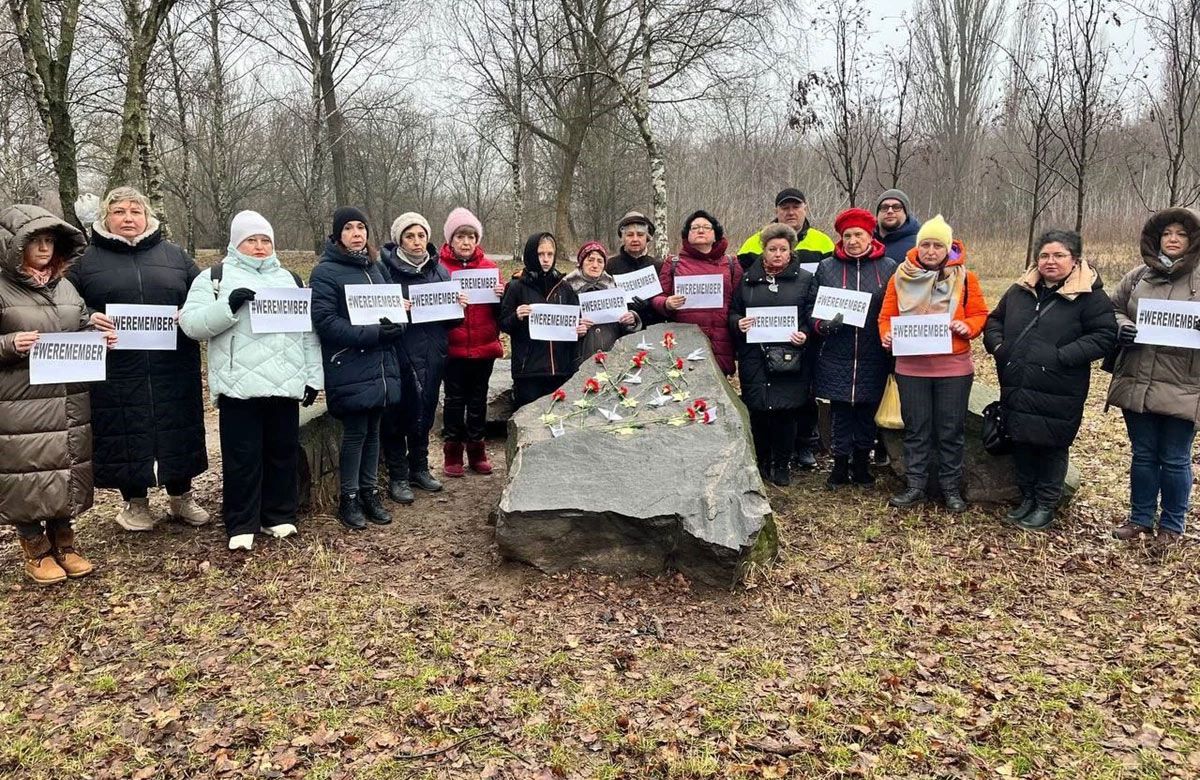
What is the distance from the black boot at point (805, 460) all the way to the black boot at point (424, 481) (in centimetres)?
325

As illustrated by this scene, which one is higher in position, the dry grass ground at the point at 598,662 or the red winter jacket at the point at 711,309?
the red winter jacket at the point at 711,309

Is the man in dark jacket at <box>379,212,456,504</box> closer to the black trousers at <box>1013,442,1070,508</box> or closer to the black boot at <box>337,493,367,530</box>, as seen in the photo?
the black boot at <box>337,493,367,530</box>

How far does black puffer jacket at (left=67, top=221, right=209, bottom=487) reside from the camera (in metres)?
4.95

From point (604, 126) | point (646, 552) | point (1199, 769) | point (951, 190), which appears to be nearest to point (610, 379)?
point (646, 552)

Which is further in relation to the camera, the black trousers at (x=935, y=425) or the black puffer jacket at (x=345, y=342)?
the black trousers at (x=935, y=425)

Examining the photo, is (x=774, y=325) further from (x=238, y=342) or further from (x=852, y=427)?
(x=238, y=342)

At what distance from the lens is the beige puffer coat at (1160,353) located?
4867 millimetres

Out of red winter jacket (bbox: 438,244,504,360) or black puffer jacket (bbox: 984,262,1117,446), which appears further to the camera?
red winter jacket (bbox: 438,244,504,360)

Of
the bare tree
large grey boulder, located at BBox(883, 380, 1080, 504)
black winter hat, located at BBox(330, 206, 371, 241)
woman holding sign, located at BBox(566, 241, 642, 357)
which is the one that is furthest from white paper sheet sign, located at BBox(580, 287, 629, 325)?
the bare tree

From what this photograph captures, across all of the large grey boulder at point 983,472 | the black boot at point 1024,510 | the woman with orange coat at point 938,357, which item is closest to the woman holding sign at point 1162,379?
the black boot at point 1024,510

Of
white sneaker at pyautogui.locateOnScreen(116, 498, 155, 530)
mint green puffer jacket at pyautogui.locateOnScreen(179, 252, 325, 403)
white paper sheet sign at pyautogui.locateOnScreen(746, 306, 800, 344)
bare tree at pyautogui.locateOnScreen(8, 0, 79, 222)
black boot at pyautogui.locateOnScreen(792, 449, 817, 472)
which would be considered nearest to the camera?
mint green puffer jacket at pyautogui.locateOnScreen(179, 252, 325, 403)

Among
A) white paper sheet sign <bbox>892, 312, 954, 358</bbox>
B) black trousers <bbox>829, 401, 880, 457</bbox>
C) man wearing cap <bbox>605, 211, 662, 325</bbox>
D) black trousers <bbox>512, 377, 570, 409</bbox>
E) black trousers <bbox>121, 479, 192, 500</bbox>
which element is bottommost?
black trousers <bbox>121, 479, 192, 500</bbox>

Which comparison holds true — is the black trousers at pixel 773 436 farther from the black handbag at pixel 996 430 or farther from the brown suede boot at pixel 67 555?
the brown suede boot at pixel 67 555

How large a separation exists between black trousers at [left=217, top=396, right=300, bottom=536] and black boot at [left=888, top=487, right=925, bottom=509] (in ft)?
14.8
